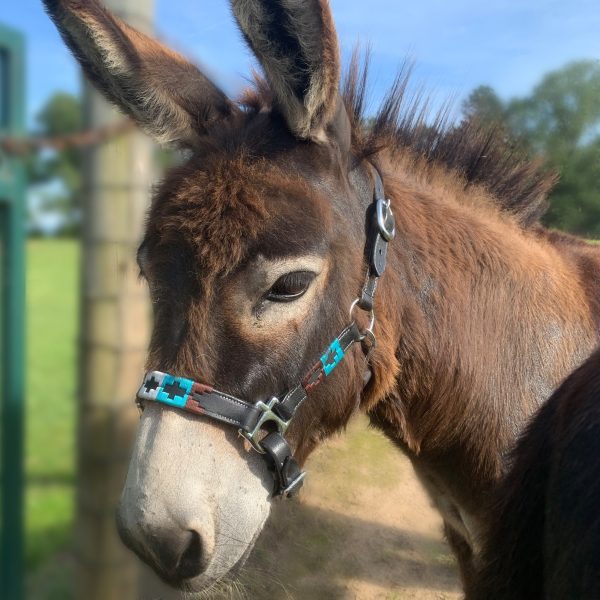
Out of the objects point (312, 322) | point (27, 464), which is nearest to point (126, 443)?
point (27, 464)

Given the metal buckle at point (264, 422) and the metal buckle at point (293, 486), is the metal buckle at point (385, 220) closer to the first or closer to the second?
the metal buckle at point (264, 422)

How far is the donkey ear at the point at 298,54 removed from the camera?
201 cm

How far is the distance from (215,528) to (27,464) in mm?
855

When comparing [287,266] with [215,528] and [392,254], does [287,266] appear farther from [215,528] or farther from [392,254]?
[215,528]

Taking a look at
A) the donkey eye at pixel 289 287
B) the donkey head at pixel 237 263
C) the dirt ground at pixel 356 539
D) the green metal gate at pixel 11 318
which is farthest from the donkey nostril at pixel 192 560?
the dirt ground at pixel 356 539

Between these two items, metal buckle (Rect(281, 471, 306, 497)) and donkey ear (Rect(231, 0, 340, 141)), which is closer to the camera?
donkey ear (Rect(231, 0, 340, 141))

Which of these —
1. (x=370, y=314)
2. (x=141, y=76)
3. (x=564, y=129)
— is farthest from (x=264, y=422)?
(x=564, y=129)

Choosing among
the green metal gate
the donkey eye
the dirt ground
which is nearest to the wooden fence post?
the green metal gate

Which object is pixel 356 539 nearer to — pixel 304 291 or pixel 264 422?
pixel 264 422

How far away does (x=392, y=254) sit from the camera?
2572 mm

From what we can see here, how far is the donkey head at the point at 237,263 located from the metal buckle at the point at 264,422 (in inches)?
1.4

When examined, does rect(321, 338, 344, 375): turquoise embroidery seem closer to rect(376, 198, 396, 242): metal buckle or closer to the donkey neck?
the donkey neck

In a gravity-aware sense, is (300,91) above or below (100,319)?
above

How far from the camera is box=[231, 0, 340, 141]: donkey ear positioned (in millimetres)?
2010
